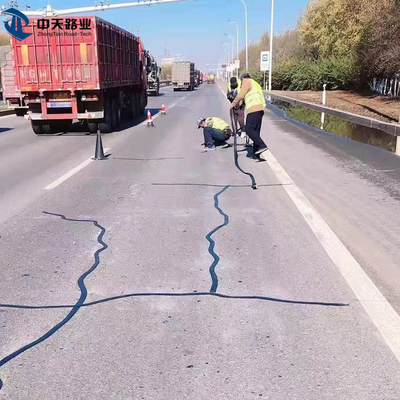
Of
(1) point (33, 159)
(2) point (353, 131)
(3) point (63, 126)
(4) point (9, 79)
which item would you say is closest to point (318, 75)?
(4) point (9, 79)

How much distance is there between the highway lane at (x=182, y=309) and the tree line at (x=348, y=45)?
68.2 feet

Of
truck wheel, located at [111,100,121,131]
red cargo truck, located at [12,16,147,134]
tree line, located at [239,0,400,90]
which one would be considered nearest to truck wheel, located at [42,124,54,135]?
red cargo truck, located at [12,16,147,134]

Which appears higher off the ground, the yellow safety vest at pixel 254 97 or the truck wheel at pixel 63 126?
the yellow safety vest at pixel 254 97

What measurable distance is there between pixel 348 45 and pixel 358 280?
3573cm

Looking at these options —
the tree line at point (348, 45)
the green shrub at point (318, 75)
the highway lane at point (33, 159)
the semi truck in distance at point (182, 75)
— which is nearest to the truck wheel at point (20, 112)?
the highway lane at point (33, 159)

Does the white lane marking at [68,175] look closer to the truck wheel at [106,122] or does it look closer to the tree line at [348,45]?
the truck wheel at [106,122]

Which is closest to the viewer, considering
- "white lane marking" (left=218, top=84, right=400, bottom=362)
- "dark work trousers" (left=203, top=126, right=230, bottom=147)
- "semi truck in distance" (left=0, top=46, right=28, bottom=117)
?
"white lane marking" (left=218, top=84, right=400, bottom=362)

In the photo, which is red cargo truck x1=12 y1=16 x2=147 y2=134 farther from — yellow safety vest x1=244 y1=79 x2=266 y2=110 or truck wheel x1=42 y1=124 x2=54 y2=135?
yellow safety vest x1=244 y1=79 x2=266 y2=110

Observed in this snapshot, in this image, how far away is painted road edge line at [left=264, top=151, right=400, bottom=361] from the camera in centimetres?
316

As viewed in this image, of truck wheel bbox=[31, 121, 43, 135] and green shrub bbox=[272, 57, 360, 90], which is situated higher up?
green shrub bbox=[272, 57, 360, 90]

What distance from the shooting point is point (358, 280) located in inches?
154

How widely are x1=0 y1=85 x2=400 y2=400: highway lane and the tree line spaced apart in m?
20.8

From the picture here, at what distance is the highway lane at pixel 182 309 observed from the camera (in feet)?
8.74

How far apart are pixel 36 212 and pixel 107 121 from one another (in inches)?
363
